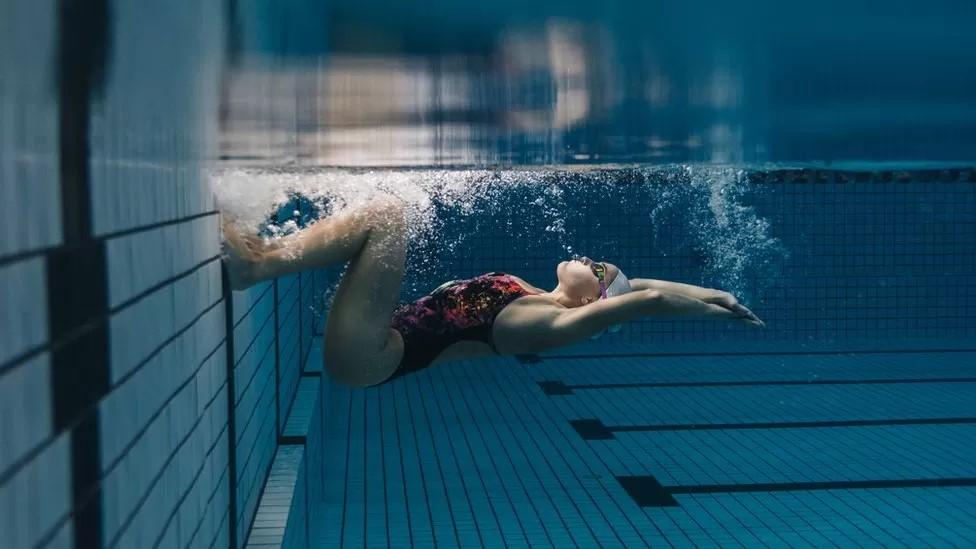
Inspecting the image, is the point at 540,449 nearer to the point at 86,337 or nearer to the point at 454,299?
the point at 454,299

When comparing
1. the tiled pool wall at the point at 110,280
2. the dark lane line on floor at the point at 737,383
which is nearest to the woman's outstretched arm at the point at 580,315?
the tiled pool wall at the point at 110,280

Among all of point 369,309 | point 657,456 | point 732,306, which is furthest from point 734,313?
point 657,456

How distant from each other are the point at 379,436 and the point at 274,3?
5169 mm

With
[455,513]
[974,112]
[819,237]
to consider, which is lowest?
[455,513]

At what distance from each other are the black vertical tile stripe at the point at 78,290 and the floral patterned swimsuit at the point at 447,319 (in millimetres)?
2427

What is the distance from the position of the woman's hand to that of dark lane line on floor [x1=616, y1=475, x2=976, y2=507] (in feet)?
7.14

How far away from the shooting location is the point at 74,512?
139 cm

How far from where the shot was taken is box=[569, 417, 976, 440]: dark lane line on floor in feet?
24.0

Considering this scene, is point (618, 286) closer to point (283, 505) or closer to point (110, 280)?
point (283, 505)

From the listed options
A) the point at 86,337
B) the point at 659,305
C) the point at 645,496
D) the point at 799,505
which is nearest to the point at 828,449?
the point at 799,505

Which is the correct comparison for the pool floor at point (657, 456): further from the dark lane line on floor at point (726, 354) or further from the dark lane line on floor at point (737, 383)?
the dark lane line on floor at point (726, 354)

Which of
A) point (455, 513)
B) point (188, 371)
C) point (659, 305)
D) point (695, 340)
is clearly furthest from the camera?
point (695, 340)

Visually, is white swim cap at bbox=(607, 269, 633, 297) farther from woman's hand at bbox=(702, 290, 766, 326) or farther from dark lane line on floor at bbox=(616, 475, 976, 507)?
dark lane line on floor at bbox=(616, 475, 976, 507)

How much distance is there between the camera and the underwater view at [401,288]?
1.46 meters
